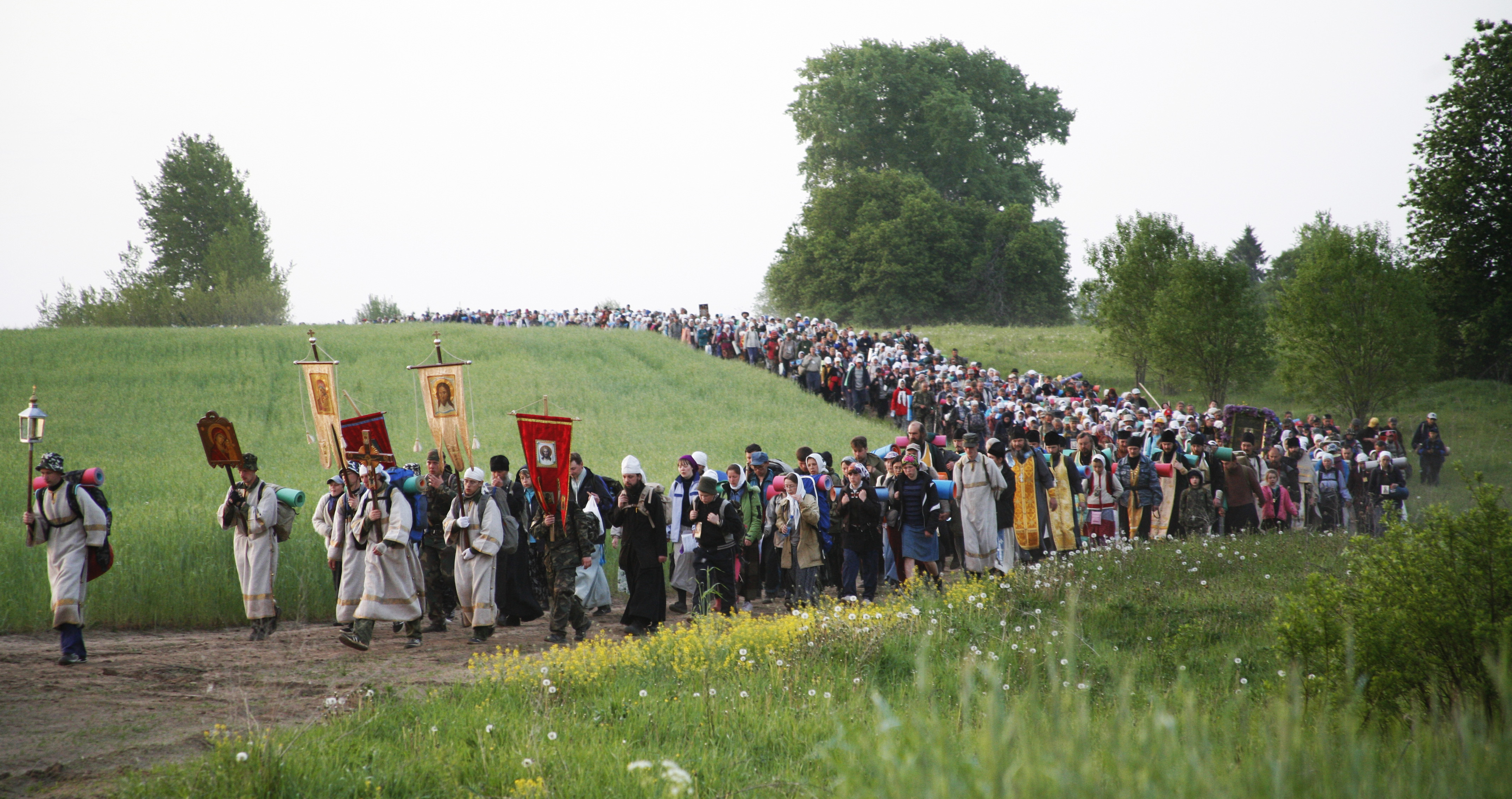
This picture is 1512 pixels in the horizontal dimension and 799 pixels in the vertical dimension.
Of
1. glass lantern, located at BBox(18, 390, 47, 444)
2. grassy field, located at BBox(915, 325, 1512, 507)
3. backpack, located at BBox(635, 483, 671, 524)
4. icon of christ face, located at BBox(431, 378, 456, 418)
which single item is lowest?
grassy field, located at BBox(915, 325, 1512, 507)

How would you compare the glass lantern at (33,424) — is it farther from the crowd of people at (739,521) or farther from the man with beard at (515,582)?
the man with beard at (515,582)

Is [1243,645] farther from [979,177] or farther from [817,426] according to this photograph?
[979,177]

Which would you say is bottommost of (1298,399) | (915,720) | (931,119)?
(1298,399)

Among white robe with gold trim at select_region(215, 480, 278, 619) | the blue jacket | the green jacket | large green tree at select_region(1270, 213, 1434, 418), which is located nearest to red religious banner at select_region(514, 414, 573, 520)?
the green jacket

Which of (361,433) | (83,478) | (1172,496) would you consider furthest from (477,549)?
(1172,496)

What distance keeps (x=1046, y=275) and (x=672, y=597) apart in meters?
49.4

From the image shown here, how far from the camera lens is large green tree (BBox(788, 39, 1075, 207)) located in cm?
6112

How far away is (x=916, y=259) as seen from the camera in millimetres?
55156

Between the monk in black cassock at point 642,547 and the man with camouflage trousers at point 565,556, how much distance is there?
0.39 meters

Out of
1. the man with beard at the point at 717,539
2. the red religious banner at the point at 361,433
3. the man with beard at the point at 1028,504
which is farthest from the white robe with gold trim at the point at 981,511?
the red religious banner at the point at 361,433

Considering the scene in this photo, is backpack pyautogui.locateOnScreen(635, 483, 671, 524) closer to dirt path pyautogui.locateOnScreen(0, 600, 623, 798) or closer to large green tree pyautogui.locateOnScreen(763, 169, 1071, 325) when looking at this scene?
dirt path pyautogui.locateOnScreen(0, 600, 623, 798)

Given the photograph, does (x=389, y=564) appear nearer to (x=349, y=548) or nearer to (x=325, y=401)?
(x=349, y=548)

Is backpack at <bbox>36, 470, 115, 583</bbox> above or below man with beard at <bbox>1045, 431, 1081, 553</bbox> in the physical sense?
above

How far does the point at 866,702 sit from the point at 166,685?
6052mm
